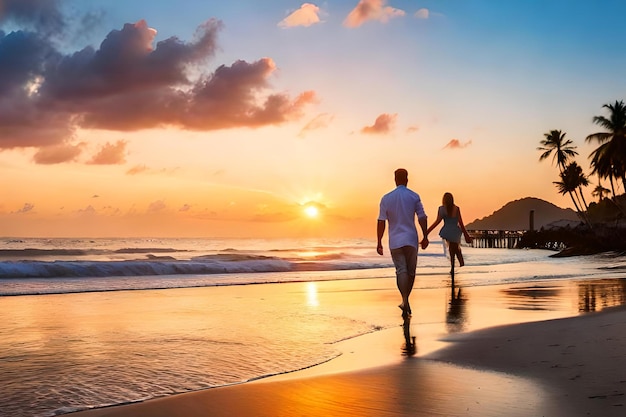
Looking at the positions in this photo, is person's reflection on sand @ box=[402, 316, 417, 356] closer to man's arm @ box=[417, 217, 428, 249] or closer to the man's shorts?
the man's shorts

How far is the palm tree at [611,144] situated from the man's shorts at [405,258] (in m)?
52.2

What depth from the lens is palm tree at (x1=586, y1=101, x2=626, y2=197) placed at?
5395cm

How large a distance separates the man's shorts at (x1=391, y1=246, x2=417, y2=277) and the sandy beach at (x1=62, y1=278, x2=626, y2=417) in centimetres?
117

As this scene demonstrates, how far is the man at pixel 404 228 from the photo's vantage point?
8734 mm

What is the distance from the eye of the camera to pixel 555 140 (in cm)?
6550

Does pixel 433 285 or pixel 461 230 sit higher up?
pixel 461 230

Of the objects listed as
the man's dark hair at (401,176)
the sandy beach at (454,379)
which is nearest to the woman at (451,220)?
the man's dark hair at (401,176)

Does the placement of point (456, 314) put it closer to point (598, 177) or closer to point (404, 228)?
point (404, 228)

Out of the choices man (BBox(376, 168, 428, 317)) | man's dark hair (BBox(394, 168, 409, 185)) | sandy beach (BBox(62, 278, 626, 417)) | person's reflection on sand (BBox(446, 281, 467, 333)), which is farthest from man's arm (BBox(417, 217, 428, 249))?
sandy beach (BBox(62, 278, 626, 417))

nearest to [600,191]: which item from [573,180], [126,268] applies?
[573,180]

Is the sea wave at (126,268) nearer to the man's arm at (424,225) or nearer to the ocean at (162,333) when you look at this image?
the ocean at (162,333)

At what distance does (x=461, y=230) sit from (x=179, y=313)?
7.29 meters

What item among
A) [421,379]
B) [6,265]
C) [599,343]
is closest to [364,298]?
[599,343]

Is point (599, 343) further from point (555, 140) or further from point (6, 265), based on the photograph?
point (555, 140)
